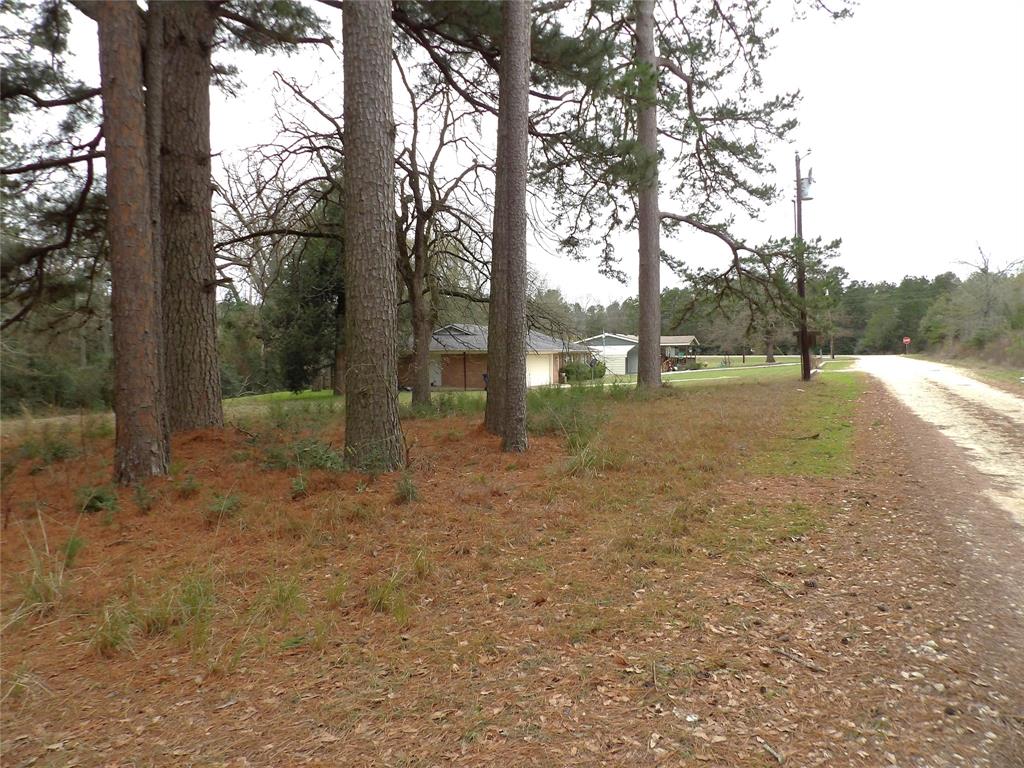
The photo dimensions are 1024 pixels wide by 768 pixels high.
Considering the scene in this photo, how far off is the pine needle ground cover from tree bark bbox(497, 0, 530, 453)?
4.33ft

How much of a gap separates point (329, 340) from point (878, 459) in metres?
21.4

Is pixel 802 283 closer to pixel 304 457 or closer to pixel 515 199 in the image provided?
pixel 515 199

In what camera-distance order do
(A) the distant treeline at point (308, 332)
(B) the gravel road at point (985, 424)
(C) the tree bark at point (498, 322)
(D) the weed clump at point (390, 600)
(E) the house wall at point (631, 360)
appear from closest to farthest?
(D) the weed clump at point (390, 600) → (B) the gravel road at point (985, 424) → (C) the tree bark at point (498, 322) → (A) the distant treeline at point (308, 332) → (E) the house wall at point (631, 360)

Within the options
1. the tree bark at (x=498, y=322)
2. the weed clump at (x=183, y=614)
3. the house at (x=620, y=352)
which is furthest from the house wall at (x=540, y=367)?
the weed clump at (x=183, y=614)

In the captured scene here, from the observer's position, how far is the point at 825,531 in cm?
506

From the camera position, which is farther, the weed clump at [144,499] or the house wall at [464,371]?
the house wall at [464,371]

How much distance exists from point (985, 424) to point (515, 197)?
10.0 m

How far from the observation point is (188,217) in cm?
784

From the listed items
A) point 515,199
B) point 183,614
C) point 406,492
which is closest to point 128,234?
point 406,492

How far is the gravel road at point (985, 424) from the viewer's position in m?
6.43

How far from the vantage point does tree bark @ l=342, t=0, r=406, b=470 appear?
6125 mm

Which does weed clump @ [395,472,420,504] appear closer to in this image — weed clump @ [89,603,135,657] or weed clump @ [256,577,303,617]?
weed clump @ [256,577,303,617]

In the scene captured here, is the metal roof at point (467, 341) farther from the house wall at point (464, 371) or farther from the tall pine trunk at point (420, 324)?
the house wall at point (464, 371)

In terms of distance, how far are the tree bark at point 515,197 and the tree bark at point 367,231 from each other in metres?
1.96
